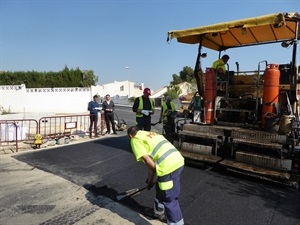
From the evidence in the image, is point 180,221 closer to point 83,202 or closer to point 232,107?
point 83,202

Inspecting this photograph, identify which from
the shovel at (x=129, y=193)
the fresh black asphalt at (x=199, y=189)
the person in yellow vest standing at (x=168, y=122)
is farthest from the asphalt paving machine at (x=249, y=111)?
the shovel at (x=129, y=193)

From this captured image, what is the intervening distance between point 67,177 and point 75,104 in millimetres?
23288

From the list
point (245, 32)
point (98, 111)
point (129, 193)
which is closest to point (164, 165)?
point (129, 193)

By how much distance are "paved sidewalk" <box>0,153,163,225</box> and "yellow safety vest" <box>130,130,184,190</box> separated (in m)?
0.91

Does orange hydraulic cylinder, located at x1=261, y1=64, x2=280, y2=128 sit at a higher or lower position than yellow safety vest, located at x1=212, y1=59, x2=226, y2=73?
lower

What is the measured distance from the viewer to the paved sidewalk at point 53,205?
3809 millimetres

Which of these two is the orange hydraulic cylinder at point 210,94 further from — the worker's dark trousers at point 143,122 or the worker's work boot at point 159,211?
the worker's work boot at point 159,211

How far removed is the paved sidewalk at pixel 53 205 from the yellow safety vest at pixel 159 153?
2.97 feet

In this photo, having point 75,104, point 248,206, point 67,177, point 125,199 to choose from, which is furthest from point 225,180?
point 75,104

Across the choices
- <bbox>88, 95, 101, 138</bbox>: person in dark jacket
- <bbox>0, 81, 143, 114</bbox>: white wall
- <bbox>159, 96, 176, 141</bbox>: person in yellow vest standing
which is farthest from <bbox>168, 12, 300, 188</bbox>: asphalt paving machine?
<bbox>0, 81, 143, 114</bbox>: white wall

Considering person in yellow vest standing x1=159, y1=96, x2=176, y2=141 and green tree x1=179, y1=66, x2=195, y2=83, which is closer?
person in yellow vest standing x1=159, y1=96, x2=176, y2=141

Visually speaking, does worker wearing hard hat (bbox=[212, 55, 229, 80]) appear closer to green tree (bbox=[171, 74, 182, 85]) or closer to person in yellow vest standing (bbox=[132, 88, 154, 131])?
person in yellow vest standing (bbox=[132, 88, 154, 131])

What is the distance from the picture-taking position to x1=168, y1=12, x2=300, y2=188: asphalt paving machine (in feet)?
15.7

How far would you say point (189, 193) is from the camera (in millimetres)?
4574
